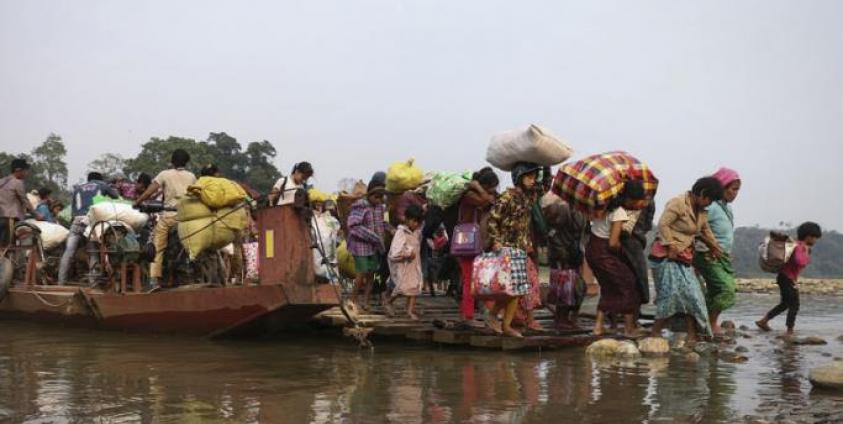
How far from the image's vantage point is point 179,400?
16.8 ft

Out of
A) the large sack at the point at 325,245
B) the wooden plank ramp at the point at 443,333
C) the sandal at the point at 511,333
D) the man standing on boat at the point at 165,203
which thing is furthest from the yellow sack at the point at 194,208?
the sandal at the point at 511,333

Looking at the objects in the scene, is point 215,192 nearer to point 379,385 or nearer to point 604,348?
point 379,385

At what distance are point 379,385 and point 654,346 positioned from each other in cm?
265

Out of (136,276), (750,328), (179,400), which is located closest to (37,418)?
(179,400)

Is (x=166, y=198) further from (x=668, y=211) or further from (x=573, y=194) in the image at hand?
(x=668, y=211)

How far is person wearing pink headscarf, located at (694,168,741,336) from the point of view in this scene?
319 inches

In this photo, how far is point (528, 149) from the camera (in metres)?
8.12

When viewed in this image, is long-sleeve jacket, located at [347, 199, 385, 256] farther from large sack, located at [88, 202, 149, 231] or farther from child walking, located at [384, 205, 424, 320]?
large sack, located at [88, 202, 149, 231]

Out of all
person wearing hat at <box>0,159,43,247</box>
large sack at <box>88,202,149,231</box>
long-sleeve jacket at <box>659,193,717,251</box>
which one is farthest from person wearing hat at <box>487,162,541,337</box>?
person wearing hat at <box>0,159,43,247</box>

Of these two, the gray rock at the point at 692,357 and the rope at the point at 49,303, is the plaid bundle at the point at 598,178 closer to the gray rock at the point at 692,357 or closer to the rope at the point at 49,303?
the gray rock at the point at 692,357

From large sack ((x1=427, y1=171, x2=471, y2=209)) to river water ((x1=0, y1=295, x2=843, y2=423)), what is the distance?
1.36 meters

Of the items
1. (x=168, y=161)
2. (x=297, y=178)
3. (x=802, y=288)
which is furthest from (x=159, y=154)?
(x=297, y=178)

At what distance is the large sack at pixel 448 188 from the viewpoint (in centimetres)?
774

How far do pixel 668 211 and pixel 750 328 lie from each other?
3.37 metres
